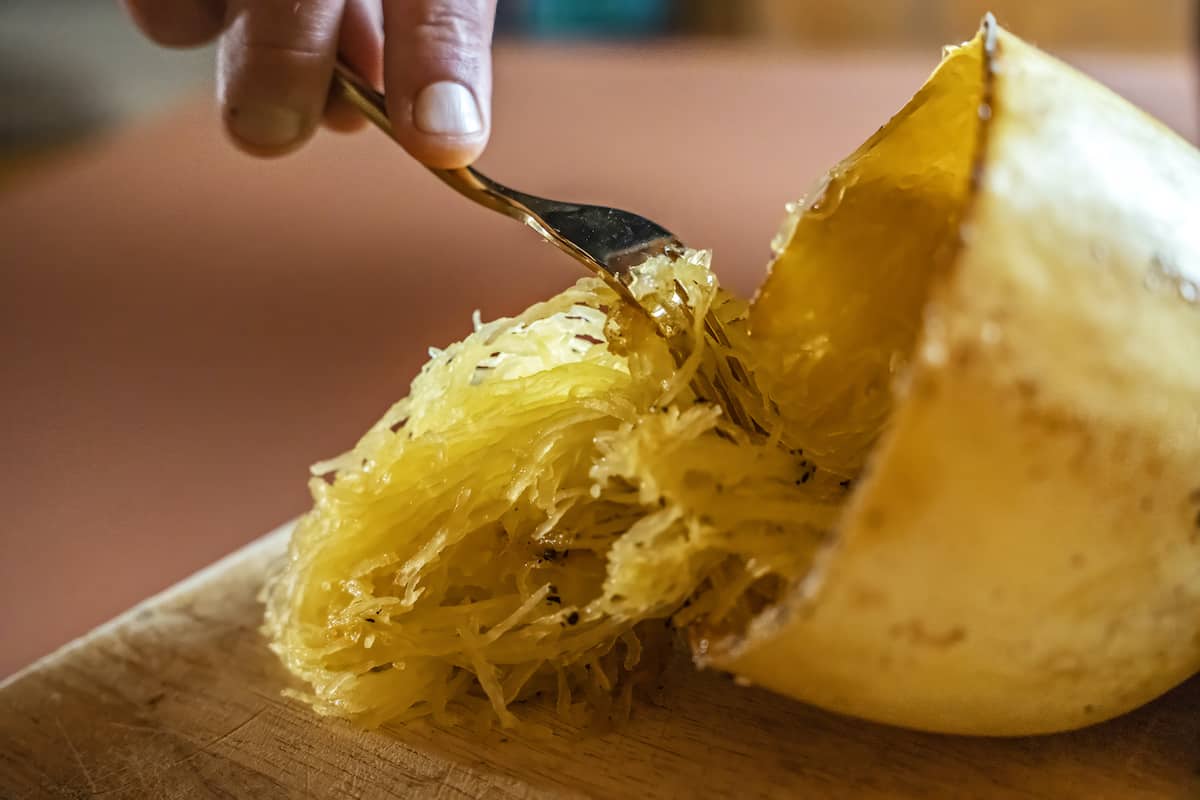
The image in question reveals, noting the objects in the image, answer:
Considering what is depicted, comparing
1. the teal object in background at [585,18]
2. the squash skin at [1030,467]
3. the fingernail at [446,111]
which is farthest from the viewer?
the teal object in background at [585,18]

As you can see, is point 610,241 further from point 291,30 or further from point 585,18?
point 585,18

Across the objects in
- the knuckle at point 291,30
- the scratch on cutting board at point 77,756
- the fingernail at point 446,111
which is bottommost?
the scratch on cutting board at point 77,756

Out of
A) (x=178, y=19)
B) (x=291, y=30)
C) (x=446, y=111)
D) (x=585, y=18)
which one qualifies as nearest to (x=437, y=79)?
(x=446, y=111)

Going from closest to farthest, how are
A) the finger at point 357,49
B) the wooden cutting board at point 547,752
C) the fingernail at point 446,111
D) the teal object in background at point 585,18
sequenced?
the wooden cutting board at point 547,752 < the fingernail at point 446,111 < the finger at point 357,49 < the teal object in background at point 585,18

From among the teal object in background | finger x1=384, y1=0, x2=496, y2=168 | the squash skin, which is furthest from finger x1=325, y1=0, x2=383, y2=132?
the teal object in background

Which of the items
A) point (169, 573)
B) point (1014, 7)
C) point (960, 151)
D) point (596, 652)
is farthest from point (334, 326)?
point (1014, 7)

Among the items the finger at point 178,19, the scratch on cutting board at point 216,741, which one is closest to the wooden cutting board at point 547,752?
the scratch on cutting board at point 216,741

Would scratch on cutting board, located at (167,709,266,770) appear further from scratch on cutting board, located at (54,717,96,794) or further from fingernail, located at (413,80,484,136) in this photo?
fingernail, located at (413,80,484,136)

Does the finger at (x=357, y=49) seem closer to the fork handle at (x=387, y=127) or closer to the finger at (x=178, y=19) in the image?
the fork handle at (x=387, y=127)
